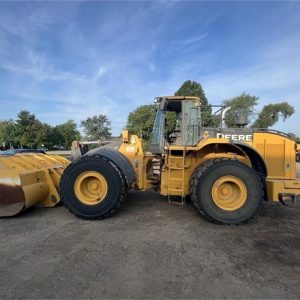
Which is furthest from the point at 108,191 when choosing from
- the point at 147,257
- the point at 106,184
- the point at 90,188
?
the point at 147,257

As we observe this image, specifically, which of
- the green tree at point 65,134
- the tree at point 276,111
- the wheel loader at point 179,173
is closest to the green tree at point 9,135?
the green tree at point 65,134

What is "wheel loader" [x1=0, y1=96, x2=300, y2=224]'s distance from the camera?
18.9 feet

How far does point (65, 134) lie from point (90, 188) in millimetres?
76122

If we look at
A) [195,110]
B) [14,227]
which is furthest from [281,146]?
[14,227]

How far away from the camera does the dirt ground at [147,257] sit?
335cm

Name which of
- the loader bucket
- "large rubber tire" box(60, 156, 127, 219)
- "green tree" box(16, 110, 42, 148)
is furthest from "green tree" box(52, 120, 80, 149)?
"large rubber tire" box(60, 156, 127, 219)

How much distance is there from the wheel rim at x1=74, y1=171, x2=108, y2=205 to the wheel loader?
0.02 m

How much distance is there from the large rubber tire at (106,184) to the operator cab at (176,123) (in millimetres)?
1254

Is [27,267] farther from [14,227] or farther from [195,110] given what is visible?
[195,110]

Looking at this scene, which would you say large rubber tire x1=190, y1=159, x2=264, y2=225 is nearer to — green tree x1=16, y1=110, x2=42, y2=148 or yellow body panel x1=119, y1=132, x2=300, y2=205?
yellow body panel x1=119, y1=132, x2=300, y2=205

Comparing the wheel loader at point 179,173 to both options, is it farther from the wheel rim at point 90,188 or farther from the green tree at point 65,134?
the green tree at point 65,134

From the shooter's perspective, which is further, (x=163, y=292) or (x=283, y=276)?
(x=283, y=276)

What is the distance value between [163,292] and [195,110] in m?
4.15

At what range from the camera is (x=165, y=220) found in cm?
604
